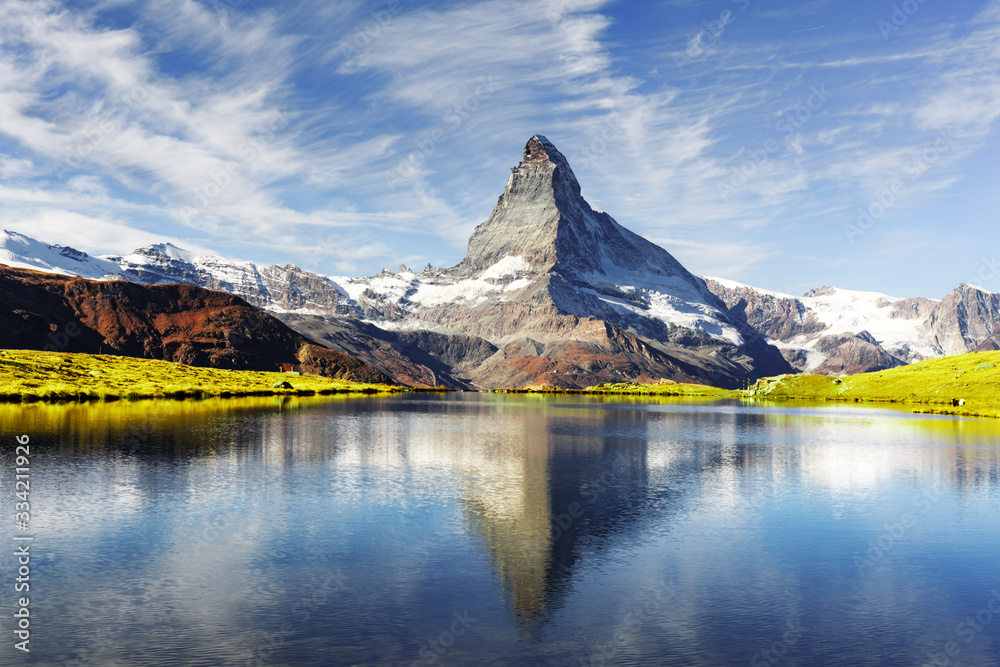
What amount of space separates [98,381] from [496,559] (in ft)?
455

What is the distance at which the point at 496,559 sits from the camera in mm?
30922

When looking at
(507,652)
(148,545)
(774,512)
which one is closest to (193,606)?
(148,545)

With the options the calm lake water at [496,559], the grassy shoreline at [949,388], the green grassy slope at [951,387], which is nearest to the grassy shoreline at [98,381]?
the calm lake water at [496,559]

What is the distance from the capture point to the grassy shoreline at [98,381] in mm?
118438

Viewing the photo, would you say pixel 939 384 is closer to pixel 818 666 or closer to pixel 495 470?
pixel 495 470

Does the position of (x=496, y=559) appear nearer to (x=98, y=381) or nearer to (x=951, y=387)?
(x=98, y=381)

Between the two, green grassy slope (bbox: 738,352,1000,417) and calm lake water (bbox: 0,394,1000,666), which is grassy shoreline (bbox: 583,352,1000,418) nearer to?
green grassy slope (bbox: 738,352,1000,417)

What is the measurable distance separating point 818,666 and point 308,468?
140 feet

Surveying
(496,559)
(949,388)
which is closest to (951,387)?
(949,388)

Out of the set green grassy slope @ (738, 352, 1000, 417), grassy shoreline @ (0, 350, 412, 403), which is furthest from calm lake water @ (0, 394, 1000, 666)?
green grassy slope @ (738, 352, 1000, 417)

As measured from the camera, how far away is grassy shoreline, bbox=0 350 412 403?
118 m

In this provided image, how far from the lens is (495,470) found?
186ft

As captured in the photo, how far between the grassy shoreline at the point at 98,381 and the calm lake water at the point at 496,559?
212 ft

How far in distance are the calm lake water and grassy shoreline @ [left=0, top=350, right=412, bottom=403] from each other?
212 ft
